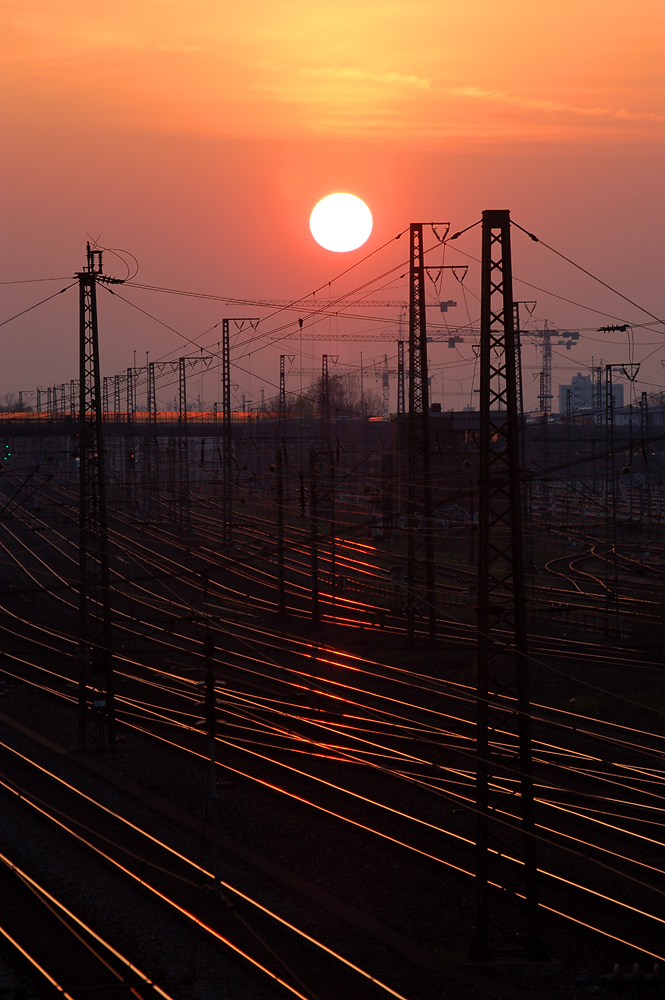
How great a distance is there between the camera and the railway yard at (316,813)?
999 centimetres

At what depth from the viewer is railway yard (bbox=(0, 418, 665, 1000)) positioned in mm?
9992

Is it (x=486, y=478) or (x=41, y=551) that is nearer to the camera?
(x=486, y=478)

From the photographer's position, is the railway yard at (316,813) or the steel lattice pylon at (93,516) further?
the steel lattice pylon at (93,516)

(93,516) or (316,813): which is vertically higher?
(93,516)

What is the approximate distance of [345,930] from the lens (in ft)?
35.0

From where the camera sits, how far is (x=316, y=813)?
46.0ft

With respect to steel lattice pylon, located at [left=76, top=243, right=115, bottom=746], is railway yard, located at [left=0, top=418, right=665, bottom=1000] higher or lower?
lower

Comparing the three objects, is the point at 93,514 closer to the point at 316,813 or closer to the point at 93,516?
the point at 93,516

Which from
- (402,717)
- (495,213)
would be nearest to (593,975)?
(495,213)

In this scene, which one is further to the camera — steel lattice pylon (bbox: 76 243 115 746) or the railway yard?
steel lattice pylon (bbox: 76 243 115 746)

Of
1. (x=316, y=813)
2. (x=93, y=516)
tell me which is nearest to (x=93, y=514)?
(x=93, y=516)

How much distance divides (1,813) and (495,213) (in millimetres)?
11627

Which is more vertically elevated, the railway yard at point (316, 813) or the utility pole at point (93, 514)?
the utility pole at point (93, 514)

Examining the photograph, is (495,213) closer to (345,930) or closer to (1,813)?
(345,930)
